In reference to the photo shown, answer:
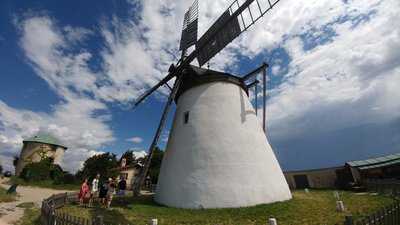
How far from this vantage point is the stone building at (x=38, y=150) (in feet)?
146

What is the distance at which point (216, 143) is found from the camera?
39.5ft

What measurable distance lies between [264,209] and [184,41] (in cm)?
1287

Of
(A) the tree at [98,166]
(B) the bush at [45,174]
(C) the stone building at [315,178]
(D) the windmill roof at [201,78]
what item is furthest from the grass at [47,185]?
(C) the stone building at [315,178]

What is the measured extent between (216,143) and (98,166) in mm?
31397

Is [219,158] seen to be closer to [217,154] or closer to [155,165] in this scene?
[217,154]

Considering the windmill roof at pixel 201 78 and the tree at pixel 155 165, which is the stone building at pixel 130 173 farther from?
the windmill roof at pixel 201 78

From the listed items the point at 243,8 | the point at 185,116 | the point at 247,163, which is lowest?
the point at 247,163

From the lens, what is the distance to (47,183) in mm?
35906

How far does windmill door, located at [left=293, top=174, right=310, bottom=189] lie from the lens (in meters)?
25.2

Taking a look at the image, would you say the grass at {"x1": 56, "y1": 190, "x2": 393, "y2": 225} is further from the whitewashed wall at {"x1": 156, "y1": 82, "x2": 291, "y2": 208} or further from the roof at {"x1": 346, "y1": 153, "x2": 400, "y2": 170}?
the roof at {"x1": 346, "y1": 153, "x2": 400, "y2": 170}

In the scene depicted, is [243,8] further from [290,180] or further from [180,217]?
[290,180]

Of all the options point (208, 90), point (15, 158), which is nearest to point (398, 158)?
point (208, 90)

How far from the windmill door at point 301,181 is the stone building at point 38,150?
145 feet

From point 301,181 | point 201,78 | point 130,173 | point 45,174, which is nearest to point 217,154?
point 201,78
